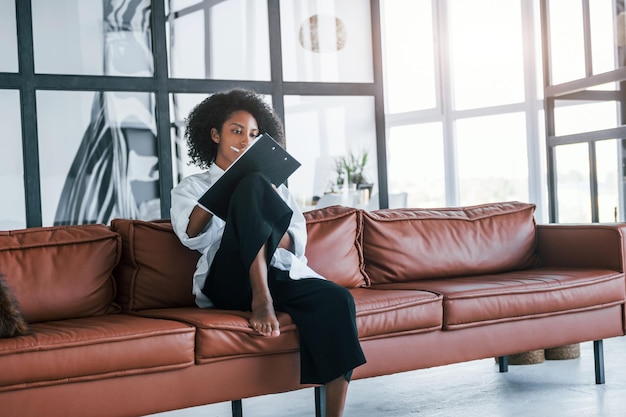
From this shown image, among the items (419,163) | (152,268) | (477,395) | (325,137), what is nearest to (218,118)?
(152,268)

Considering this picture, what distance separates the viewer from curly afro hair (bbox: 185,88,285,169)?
320 cm

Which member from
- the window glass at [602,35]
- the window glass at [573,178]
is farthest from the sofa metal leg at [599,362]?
the window glass at [602,35]

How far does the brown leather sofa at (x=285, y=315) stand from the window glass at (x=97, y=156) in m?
2.16

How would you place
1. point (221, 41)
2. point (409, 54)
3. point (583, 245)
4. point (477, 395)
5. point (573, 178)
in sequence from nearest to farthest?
point (477, 395)
point (583, 245)
point (221, 41)
point (573, 178)
point (409, 54)

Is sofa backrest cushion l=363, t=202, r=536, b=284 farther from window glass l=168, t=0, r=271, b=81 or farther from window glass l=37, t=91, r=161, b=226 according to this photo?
window glass l=168, t=0, r=271, b=81

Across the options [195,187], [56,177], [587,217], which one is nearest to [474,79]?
[587,217]

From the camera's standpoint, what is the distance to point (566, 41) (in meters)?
5.51

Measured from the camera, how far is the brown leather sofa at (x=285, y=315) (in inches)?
90.5

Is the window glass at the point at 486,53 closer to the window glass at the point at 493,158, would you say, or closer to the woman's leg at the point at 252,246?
the window glass at the point at 493,158

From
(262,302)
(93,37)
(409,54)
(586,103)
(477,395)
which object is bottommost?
(477,395)

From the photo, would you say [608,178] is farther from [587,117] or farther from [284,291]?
[284,291]

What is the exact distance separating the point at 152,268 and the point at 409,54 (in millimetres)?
6867

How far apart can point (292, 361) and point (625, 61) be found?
3575 millimetres

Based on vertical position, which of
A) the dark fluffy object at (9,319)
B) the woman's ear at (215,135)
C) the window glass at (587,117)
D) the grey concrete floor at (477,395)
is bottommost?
the grey concrete floor at (477,395)
